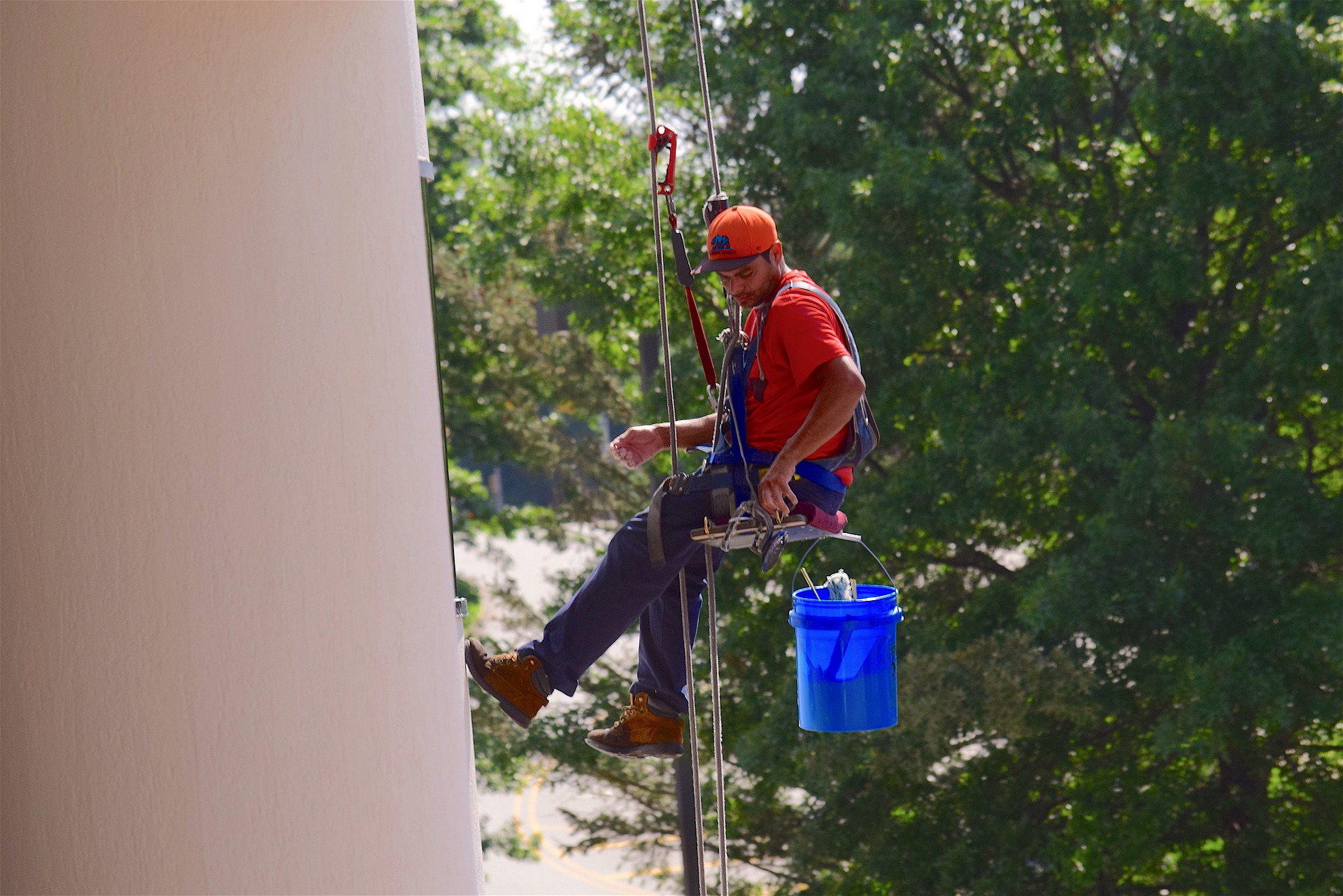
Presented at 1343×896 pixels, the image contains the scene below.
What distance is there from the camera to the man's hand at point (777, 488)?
12.6 feet

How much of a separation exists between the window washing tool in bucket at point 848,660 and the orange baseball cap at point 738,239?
3.36ft

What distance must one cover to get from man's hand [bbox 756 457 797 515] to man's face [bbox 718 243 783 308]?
495 mm

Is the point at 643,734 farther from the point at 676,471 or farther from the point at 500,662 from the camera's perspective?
the point at 676,471

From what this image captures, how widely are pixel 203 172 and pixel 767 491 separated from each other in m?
1.79

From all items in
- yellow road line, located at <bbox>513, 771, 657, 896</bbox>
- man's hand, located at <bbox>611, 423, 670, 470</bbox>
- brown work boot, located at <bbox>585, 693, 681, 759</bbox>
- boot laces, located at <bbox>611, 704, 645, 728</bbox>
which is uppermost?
man's hand, located at <bbox>611, 423, 670, 470</bbox>

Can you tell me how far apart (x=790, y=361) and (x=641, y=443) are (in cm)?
72

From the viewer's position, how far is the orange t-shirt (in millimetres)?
3840

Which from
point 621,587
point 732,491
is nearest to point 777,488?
point 732,491

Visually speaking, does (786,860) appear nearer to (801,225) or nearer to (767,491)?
(801,225)

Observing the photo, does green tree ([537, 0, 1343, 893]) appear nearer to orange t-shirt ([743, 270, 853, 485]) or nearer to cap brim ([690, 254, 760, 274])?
orange t-shirt ([743, 270, 853, 485])

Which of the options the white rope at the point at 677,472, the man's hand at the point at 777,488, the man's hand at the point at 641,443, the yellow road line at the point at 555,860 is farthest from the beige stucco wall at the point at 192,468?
the yellow road line at the point at 555,860

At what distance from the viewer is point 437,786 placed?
9.36ft

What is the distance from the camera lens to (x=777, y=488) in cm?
386

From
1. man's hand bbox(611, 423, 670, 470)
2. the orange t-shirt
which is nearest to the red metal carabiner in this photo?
the orange t-shirt
